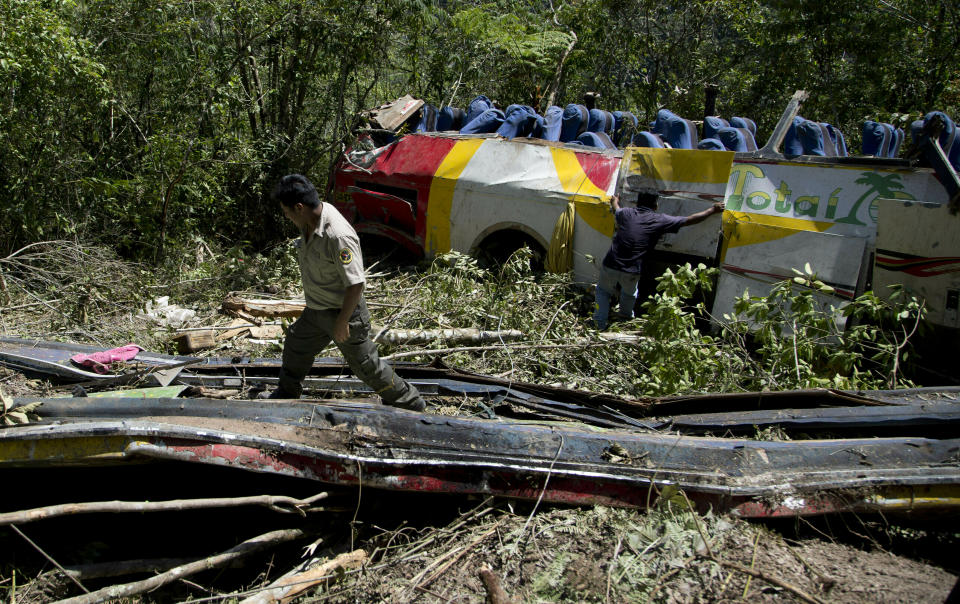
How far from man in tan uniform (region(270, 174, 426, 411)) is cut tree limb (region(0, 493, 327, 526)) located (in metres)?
1.04

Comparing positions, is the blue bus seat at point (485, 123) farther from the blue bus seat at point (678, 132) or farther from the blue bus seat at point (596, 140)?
the blue bus seat at point (678, 132)

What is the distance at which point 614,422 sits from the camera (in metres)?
3.59

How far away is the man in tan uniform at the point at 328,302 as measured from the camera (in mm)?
3514

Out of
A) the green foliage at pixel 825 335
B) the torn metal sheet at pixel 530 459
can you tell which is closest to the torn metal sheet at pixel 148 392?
the torn metal sheet at pixel 530 459

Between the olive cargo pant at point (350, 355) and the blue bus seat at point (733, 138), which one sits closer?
the olive cargo pant at point (350, 355)

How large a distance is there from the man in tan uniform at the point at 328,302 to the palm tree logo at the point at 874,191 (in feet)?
10.4

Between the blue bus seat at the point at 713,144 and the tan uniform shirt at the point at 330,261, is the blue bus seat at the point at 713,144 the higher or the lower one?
the higher one

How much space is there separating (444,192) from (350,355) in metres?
3.56

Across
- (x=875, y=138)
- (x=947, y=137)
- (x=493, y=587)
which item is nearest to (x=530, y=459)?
(x=493, y=587)

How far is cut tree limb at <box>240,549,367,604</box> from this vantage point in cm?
263

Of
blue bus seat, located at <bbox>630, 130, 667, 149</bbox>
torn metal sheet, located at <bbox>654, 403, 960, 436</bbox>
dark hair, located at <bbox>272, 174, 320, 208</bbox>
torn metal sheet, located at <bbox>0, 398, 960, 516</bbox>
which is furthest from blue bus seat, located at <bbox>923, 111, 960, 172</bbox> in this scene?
dark hair, located at <bbox>272, 174, 320, 208</bbox>

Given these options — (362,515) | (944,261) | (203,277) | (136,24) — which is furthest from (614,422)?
(136,24)

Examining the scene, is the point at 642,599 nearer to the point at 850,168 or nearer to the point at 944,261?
the point at 944,261

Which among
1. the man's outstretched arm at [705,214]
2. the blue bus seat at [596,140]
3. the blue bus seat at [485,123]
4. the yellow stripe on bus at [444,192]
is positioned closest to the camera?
the man's outstretched arm at [705,214]
